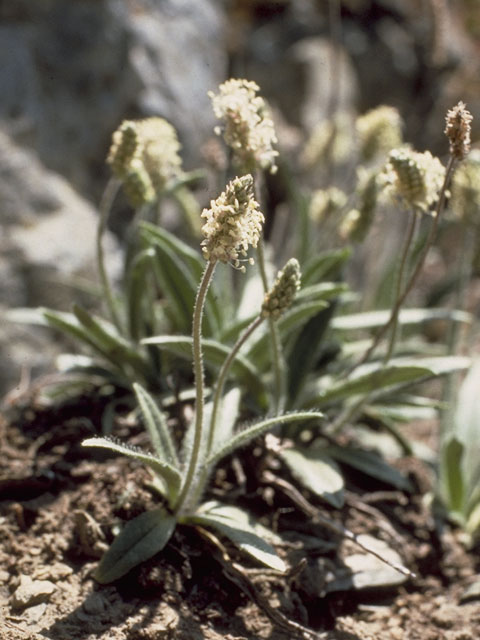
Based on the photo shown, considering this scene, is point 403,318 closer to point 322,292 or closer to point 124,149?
point 322,292

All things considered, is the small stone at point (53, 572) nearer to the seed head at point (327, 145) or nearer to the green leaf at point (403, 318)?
the green leaf at point (403, 318)

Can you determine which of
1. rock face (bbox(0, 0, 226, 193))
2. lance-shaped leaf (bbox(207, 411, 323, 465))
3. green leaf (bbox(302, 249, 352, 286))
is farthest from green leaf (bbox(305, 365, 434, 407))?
rock face (bbox(0, 0, 226, 193))

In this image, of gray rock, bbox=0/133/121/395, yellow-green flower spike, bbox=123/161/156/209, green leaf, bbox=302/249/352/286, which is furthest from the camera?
gray rock, bbox=0/133/121/395

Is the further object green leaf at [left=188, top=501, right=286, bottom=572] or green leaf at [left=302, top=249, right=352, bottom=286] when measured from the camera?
green leaf at [left=302, top=249, right=352, bottom=286]

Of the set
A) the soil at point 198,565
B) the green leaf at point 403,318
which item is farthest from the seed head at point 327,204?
the soil at point 198,565

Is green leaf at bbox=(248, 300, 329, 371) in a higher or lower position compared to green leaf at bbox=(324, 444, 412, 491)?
higher

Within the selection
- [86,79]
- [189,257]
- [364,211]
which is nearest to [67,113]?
[86,79]

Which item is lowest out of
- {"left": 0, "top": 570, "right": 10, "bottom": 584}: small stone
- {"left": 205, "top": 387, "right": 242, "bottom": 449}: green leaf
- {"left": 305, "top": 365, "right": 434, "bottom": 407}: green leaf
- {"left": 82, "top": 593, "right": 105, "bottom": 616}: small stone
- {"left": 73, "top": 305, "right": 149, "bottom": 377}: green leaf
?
{"left": 0, "top": 570, "right": 10, "bottom": 584}: small stone

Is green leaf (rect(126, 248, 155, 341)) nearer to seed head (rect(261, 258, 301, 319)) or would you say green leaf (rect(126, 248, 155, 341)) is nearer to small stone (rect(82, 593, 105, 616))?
seed head (rect(261, 258, 301, 319))
